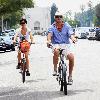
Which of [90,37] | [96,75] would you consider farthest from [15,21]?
[96,75]

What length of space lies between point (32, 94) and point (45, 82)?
→ 2538mm

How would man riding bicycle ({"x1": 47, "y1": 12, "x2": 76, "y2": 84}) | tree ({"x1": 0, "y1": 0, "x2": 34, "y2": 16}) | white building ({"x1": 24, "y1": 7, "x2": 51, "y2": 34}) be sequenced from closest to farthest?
man riding bicycle ({"x1": 47, "y1": 12, "x2": 76, "y2": 84}), tree ({"x1": 0, "y1": 0, "x2": 34, "y2": 16}), white building ({"x1": 24, "y1": 7, "x2": 51, "y2": 34})

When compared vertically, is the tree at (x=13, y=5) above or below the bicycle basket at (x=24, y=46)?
above

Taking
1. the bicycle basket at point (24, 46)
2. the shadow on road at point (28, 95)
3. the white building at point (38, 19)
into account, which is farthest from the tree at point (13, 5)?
the white building at point (38, 19)

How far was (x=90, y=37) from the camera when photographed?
214 ft

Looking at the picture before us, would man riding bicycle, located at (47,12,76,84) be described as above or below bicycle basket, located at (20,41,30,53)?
above

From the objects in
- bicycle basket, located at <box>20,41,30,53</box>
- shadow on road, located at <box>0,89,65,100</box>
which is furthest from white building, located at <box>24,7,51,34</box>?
shadow on road, located at <box>0,89,65,100</box>

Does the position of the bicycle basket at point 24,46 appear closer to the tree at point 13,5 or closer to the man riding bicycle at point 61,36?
the man riding bicycle at point 61,36

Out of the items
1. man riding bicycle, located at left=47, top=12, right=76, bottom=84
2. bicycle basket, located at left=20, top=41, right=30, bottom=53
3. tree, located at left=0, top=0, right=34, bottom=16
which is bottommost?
bicycle basket, located at left=20, top=41, right=30, bottom=53

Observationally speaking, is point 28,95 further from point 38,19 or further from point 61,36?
point 38,19

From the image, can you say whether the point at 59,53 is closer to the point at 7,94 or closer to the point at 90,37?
the point at 7,94

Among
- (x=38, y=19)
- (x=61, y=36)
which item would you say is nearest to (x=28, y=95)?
(x=61, y=36)

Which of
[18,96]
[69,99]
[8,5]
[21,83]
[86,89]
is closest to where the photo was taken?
[69,99]

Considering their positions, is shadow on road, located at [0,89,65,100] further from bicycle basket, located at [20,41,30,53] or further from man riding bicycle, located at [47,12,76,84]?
bicycle basket, located at [20,41,30,53]
